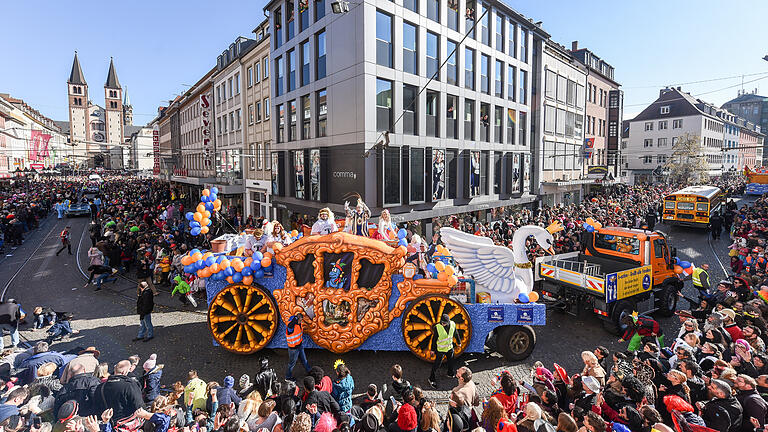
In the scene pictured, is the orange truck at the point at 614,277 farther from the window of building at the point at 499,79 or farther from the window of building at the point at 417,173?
the window of building at the point at 499,79

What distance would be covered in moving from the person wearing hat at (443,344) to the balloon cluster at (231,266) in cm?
366

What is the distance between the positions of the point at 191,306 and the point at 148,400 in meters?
6.03

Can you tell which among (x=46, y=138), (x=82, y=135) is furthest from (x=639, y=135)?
(x=82, y=135)

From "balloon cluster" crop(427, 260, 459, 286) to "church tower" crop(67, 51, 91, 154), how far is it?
437 ft

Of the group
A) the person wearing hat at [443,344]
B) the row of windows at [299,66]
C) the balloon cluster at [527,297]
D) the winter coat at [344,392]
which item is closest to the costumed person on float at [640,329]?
the balloon cluster at [527,297]

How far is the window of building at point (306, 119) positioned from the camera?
63.2ft

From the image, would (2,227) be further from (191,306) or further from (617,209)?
(617,209)

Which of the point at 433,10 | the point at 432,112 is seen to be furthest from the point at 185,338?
the point at 433,10

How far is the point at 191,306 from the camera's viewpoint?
445 inches

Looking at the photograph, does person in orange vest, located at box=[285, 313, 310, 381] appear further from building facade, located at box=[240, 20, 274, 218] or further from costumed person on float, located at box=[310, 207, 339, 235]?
building facade, located at box=[240, 20, 274, 218]

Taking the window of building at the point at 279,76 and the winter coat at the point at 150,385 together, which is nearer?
the winter coat at the point at 150,385

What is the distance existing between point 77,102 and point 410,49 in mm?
130702

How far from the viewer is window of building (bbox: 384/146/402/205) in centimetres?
1630

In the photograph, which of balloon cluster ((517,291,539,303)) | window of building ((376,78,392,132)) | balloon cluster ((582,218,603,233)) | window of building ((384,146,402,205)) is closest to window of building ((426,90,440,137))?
window of building ((376,78,392,132))
